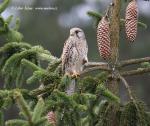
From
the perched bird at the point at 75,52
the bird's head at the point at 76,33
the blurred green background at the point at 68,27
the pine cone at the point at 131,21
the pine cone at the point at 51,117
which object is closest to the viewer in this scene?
the pine cone at the point at 51,117

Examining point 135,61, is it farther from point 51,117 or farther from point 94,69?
point 51,117

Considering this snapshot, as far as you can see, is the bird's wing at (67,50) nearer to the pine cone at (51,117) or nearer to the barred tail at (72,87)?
the barred tail at (72,87)

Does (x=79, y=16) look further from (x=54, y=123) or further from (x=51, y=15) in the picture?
(x=54, y=123)

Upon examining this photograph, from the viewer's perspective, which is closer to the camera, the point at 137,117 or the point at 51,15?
the point at 137,117

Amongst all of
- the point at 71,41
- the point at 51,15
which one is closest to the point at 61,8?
the point at 51,15

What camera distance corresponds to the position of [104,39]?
5.21 meters

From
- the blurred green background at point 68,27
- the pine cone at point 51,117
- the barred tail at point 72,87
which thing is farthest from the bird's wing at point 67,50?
the blurred green background at point 68,27

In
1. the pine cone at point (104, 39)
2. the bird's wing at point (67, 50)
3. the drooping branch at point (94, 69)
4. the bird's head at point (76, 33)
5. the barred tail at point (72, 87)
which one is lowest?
the barred tail at point (72, 87)

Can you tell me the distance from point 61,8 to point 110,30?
75.8 ft

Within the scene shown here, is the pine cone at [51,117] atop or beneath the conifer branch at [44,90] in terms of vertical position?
beneath

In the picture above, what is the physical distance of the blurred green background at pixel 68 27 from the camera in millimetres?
25719

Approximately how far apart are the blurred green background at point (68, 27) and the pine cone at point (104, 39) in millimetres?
18788

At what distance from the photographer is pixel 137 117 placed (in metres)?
5.19

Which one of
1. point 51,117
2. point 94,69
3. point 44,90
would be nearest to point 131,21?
point 94,69
